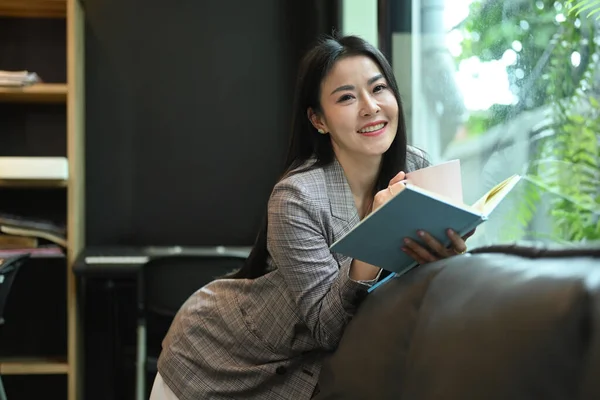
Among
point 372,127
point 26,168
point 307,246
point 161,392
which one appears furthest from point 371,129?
point 26,168

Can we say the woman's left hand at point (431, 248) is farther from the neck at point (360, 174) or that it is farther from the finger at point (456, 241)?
the neck at point (360, 174)

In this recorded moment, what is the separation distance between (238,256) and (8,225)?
1053 mm

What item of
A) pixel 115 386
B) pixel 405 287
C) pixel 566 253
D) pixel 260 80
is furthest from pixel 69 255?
pixel 566 253

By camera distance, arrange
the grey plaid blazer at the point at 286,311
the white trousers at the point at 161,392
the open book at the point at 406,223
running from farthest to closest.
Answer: the white trousers at the point at 161,392 < the grey plaid blazer at the point at 286,311 < the open book at the point at 406,223

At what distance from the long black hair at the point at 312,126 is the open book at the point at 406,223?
396 mm

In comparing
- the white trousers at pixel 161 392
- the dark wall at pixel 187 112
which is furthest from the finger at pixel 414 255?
the dark wall at pixel 187 112

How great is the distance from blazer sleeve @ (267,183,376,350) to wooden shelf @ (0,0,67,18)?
2.46 metres

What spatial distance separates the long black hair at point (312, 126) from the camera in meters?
1.48

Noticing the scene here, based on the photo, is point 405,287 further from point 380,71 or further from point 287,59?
point 287,59

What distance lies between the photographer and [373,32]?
3.24 meters

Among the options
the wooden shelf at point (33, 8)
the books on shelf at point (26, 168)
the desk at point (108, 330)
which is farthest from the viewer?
the desk at point (108, 330)

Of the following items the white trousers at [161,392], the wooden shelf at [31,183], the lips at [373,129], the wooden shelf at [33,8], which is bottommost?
the white trousers at [161,392]

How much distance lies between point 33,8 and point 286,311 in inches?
105

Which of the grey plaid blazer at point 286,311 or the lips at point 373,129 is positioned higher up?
the lips at point 373,129
